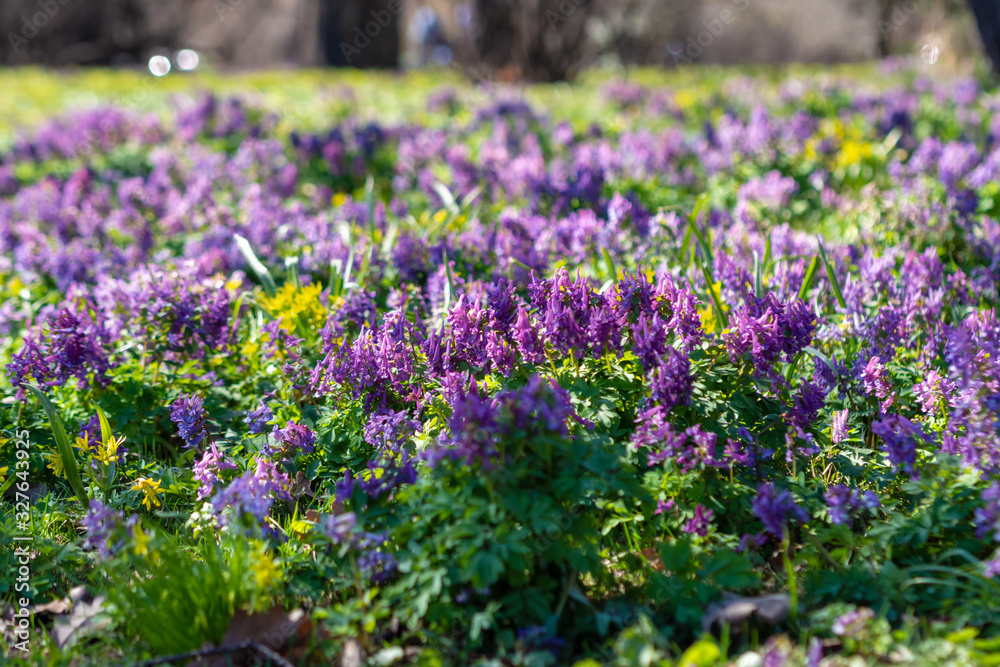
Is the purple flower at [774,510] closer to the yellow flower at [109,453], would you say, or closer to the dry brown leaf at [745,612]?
the dry brown leaf at [745,612]

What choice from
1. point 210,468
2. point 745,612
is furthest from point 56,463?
point 745,612

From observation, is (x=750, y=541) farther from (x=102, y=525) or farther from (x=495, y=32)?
(x=495, y=32)

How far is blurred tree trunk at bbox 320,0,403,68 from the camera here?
59.4 feet

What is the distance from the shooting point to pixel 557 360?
9.10ft

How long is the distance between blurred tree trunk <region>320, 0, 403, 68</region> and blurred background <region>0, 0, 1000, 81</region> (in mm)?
31

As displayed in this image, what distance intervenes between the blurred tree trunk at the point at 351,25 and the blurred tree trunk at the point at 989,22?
42.1 feet

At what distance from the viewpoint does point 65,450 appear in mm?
2754

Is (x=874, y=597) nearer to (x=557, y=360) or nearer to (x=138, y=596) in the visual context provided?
(x=557, y=360)

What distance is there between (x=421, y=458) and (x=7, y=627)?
1294 millimetres

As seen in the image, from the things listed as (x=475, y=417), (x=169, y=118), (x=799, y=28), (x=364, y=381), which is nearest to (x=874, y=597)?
(x=475, y=417)

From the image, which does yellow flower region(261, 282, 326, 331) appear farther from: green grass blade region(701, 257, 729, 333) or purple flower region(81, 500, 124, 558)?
green grass blade region(701, 257, 729, 333)

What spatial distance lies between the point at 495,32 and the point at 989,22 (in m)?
7.53

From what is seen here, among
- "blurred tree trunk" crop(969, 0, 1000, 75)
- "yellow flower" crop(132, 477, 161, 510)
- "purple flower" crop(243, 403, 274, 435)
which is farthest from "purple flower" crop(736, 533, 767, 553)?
"blurred tree trunk" crop(969, 0, 1000, 75)

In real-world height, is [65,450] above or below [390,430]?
below
